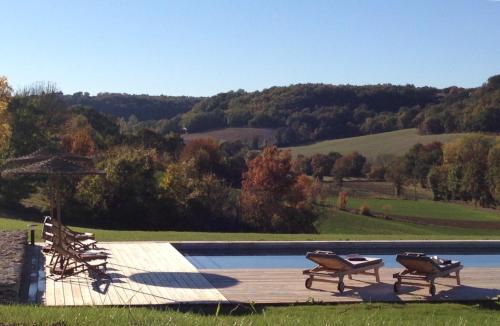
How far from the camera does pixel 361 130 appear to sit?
8638 cm

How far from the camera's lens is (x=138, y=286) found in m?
9.72

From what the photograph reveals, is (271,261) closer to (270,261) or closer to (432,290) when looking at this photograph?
(270,261)

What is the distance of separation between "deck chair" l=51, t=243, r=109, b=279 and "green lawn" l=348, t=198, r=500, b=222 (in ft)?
138

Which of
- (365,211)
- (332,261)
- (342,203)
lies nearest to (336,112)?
(342,203)

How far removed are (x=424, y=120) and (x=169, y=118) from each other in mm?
32894

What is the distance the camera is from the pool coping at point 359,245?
14.3m

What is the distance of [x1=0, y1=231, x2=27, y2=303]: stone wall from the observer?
8.33 metres

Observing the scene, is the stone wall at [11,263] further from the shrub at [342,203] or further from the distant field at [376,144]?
the distant field at [376,144]

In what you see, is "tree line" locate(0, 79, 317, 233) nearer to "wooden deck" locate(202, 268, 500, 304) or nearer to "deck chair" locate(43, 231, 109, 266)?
"deck chair" locate(43, 231, 109, 266)

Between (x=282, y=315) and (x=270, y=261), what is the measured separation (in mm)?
6493

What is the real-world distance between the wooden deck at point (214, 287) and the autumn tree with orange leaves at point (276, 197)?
24.6 metres

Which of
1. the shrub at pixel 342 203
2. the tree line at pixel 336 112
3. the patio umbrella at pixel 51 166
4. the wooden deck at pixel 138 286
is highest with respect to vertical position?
the tree line at pixel 336 112

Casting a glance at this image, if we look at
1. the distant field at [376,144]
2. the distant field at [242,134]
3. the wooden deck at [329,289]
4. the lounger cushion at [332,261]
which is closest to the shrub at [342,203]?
the distant field at [376,144]

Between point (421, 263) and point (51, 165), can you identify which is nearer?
point (421, 263)
